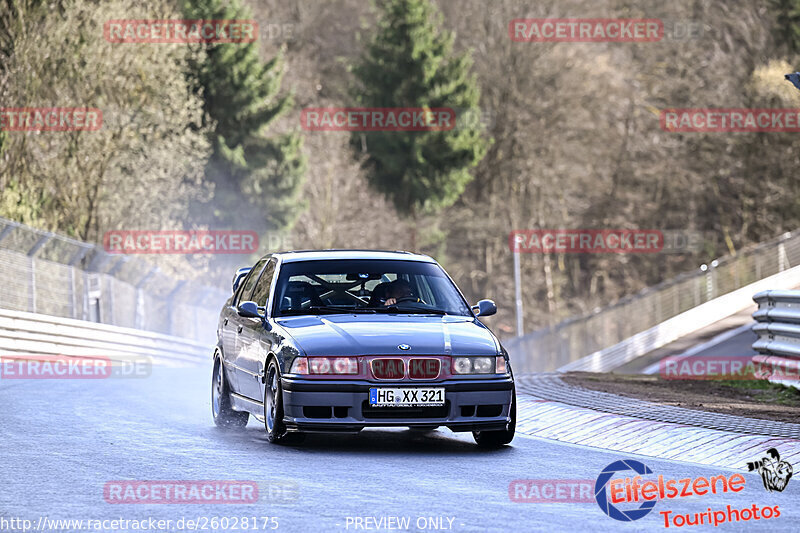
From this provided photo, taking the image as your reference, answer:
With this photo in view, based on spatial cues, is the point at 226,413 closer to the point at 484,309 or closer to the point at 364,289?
the point at 364,289

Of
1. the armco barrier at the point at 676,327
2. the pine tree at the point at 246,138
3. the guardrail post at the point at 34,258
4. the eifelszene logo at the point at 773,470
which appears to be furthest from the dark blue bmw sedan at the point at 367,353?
the pine tree at the point at 246,138

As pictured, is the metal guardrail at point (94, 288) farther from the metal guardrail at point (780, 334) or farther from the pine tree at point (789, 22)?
the pine tree at point (789, 22)

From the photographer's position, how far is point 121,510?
764 cm

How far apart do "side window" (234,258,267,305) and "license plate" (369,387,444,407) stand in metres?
2.95

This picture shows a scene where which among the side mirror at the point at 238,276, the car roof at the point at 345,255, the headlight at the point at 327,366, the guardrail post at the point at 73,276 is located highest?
the car roof at the point at 345,255

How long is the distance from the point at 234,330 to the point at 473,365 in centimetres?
290

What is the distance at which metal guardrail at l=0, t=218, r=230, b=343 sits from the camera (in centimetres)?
2503

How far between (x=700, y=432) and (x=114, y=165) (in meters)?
38.8

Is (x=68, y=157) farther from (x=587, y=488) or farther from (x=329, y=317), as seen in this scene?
(x=587, y=488)

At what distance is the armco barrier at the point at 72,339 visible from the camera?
22.5m

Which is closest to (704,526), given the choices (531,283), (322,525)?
(322,525)

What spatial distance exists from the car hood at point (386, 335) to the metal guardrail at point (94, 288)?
13.9 m

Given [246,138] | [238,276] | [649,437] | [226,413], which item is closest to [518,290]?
[246,138]

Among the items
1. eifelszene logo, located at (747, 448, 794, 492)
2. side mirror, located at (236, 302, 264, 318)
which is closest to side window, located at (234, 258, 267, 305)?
side mirror, located at (236, 302, 264, 318)
